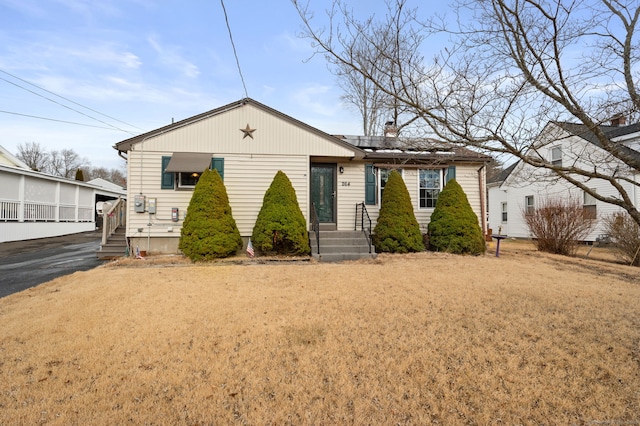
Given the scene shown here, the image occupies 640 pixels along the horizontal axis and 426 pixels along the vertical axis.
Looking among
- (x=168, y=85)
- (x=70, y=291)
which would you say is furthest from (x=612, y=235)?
(x=168, y=85)

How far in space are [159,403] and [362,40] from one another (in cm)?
796

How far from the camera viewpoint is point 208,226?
8.68m

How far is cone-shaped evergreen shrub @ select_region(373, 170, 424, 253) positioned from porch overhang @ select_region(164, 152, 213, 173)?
17.8 feet

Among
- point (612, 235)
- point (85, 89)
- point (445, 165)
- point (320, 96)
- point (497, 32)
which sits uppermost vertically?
point (85, 89)

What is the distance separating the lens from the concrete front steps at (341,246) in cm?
894

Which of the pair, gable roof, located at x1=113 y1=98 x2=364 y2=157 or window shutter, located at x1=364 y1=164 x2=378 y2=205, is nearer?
gable roof, located at x1=113 y1=98 x2=364 y2=157

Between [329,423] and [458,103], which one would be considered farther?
[458,103]

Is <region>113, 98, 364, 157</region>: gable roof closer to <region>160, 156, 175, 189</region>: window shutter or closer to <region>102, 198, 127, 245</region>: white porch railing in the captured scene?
<region>160, 156, 175, 189</region>: window shutter

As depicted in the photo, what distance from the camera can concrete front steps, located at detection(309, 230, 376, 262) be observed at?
8935mm

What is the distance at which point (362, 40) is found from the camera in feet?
A: 25.7

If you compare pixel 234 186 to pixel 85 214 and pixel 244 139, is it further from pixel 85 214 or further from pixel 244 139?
pixel 85 214

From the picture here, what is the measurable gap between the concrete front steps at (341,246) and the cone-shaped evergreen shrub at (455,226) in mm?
2270

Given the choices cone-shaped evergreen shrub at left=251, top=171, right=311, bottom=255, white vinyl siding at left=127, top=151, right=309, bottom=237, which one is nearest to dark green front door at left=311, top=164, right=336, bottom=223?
white vinyl siding at left=127, top=151, right=309, bottom=237

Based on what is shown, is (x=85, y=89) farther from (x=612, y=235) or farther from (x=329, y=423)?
(x=612, y=235)
